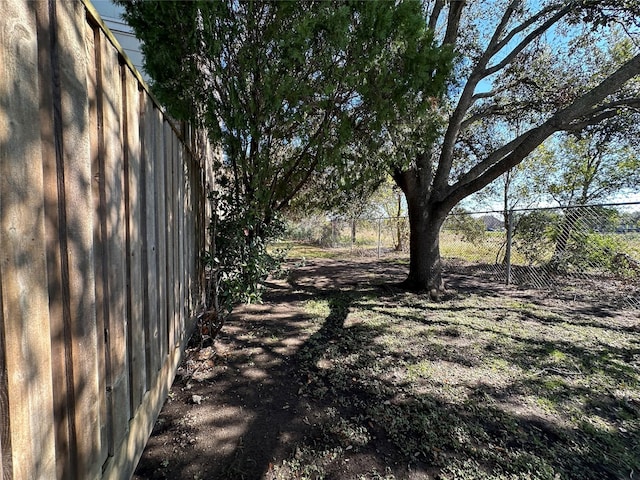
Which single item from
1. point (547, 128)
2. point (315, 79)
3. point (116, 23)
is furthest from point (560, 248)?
point (116, 23)

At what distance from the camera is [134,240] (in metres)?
1.38

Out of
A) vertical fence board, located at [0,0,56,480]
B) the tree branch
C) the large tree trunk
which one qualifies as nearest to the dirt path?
vertical fence board, located at [0,0,56,480]

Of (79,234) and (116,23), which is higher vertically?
(116,23)

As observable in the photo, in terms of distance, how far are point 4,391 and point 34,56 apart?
83 centimetres

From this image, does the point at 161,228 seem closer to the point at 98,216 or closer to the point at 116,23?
the point at 98,216

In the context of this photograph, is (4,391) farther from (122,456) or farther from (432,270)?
(432,270)

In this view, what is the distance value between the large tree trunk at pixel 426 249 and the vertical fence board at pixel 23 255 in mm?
5051

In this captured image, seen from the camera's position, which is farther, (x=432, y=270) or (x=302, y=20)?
(x=432, y=270)

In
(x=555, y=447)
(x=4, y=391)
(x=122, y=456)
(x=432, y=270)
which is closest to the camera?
(x=4, y=391)

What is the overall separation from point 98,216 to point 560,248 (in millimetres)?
7306

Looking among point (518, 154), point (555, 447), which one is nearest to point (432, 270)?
point (518, 154)

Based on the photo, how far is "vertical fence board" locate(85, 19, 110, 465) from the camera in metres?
1.03

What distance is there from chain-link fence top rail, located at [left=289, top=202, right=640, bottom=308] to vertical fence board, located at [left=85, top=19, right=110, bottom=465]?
156 inches

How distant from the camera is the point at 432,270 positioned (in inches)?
203
